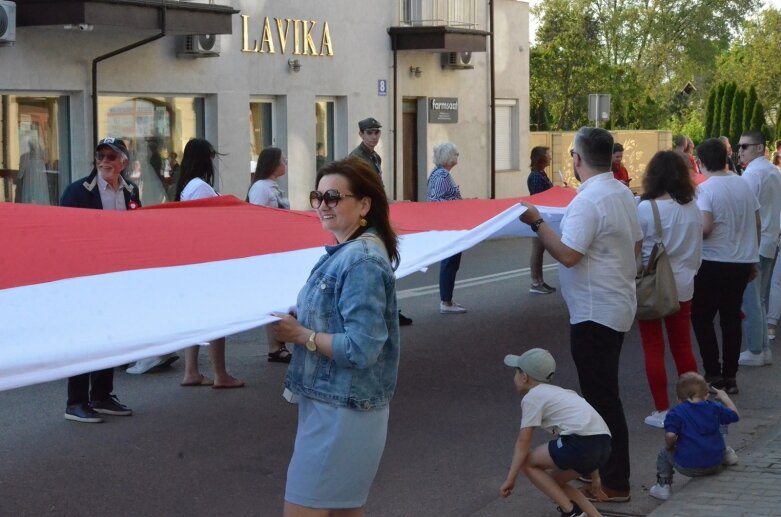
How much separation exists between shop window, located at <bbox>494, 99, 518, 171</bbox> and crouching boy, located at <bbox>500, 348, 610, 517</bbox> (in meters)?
25.6

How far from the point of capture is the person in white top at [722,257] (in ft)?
28.8

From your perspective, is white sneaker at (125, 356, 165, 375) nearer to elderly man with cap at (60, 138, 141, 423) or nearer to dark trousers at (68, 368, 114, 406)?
elderly man with cap at (60, 138, 141, 423)

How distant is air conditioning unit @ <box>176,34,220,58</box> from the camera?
2078cm

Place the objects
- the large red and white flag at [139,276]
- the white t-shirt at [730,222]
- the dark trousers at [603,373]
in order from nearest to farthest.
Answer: the large red and white flag at [139,276] → the dark trousers at [603,373] → the white t-shirt at [730,222]

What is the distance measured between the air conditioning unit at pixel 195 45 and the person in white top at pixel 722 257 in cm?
1344

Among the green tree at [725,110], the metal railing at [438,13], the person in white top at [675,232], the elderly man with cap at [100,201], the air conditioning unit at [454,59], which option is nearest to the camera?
the person in white top at [675,232]

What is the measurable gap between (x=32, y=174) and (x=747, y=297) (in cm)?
1259

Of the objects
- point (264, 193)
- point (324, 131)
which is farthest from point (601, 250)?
point (324, 131)

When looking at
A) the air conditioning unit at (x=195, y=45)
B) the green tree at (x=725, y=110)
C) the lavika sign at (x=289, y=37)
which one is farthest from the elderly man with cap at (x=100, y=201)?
the green tree at (x=725, y=110)

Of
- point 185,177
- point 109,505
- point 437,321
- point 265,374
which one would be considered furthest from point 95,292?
point 437,321

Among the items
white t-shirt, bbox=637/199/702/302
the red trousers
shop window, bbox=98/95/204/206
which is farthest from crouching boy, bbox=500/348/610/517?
shop window, bbox=98/95/204/206

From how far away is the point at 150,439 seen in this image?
7.69 meters

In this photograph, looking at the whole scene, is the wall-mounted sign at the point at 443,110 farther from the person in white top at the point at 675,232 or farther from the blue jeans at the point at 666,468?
Answer: the blue jeans at the point at 666,468

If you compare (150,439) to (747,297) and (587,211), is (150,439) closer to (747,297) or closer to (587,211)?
(587,211)
